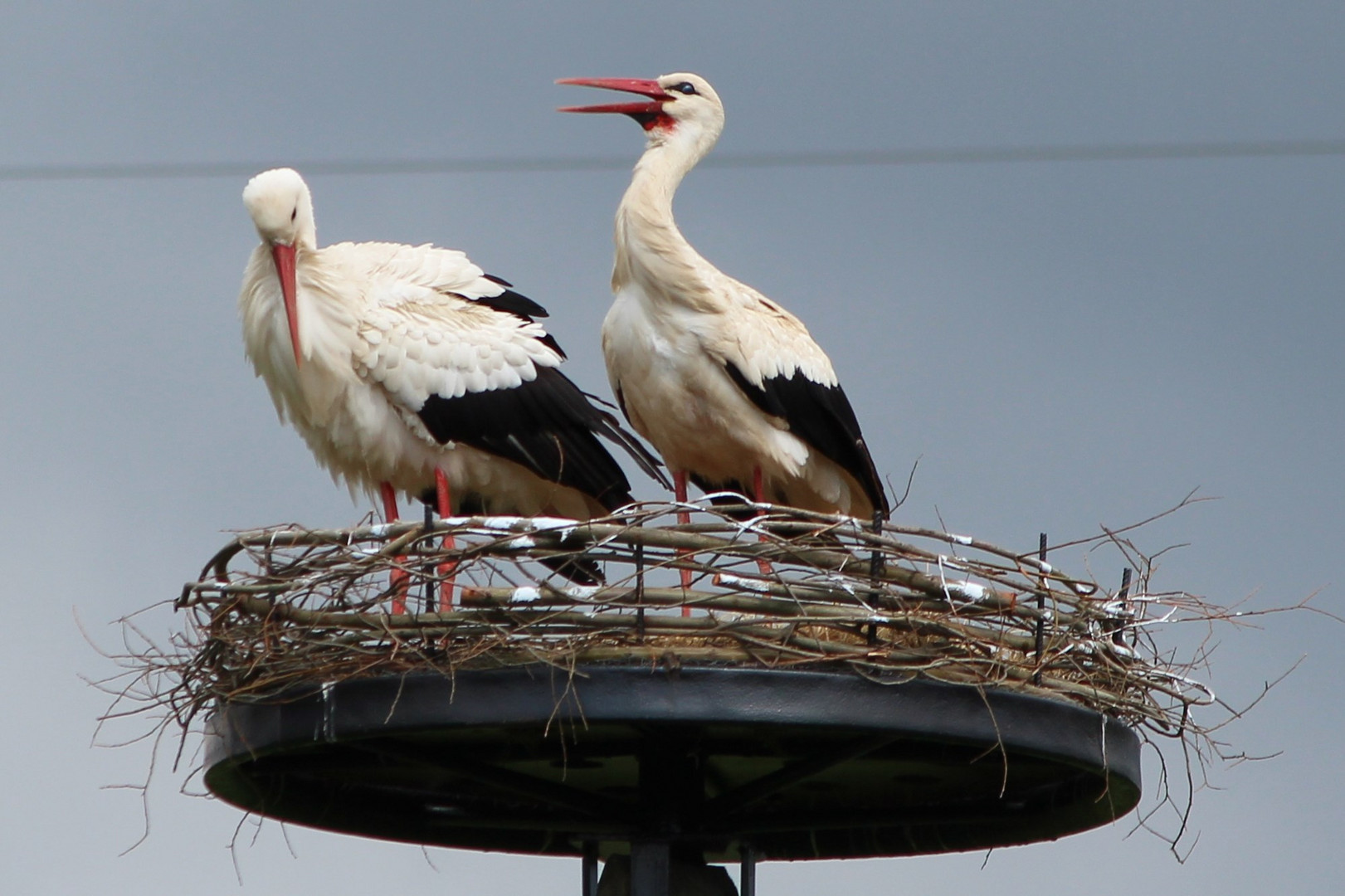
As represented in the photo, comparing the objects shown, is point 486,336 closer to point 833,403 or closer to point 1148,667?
point 833,403

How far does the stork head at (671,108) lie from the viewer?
10.1m

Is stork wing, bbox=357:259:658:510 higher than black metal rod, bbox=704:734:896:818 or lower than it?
higher

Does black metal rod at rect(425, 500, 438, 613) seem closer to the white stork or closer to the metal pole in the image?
the metal pole

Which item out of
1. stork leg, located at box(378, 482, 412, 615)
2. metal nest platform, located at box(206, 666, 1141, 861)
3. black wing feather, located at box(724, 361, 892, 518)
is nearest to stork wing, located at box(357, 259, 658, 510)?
black wing feather, located at box(724, 361, 892, 518)

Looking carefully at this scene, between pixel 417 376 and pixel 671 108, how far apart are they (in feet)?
5.32

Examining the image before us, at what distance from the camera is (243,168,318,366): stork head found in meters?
9.56

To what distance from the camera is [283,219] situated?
31.5 ft

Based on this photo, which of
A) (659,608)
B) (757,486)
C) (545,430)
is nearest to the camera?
(659,608)

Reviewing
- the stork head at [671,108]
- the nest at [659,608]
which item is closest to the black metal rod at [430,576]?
the nest at [659,608]

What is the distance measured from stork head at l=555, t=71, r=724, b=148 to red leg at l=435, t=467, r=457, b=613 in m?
1.68

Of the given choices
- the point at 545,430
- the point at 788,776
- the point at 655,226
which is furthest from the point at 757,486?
the point at 788,776

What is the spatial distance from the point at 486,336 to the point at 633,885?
8.74 ft

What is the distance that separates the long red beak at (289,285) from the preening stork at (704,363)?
1.27 m

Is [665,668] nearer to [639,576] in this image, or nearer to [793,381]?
[639,576]
